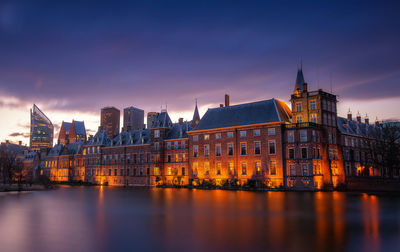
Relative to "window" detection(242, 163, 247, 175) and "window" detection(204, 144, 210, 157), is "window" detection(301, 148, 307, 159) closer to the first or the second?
"window" detection(242, 163, 247, 175)

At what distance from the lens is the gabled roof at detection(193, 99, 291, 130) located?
204 ft

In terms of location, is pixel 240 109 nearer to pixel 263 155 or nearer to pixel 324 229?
pixel 263 155

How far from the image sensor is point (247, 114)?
6606cm

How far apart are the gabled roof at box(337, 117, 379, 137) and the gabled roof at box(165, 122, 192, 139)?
108 ft

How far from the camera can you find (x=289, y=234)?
15.8 metres

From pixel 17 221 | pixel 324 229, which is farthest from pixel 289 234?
pixel 17 221

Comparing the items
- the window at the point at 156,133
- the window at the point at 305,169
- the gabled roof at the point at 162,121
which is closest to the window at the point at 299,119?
the window at the point at 305,169

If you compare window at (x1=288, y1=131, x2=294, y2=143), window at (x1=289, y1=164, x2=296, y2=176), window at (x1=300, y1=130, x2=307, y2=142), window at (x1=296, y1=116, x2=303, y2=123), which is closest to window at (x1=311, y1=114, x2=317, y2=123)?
window at (x1=296, y1=116, x2=303, y2=123)

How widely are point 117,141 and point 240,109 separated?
39.9 meters

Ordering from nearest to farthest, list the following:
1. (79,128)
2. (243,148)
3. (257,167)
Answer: (257,167)
(243,148)
(79,128)

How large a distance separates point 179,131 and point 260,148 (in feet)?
78.0

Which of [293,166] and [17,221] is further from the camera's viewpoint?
[293,166]

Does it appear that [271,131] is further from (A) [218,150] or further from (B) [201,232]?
(B) [201,232]

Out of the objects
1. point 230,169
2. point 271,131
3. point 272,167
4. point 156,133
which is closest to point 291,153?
point 272,167
